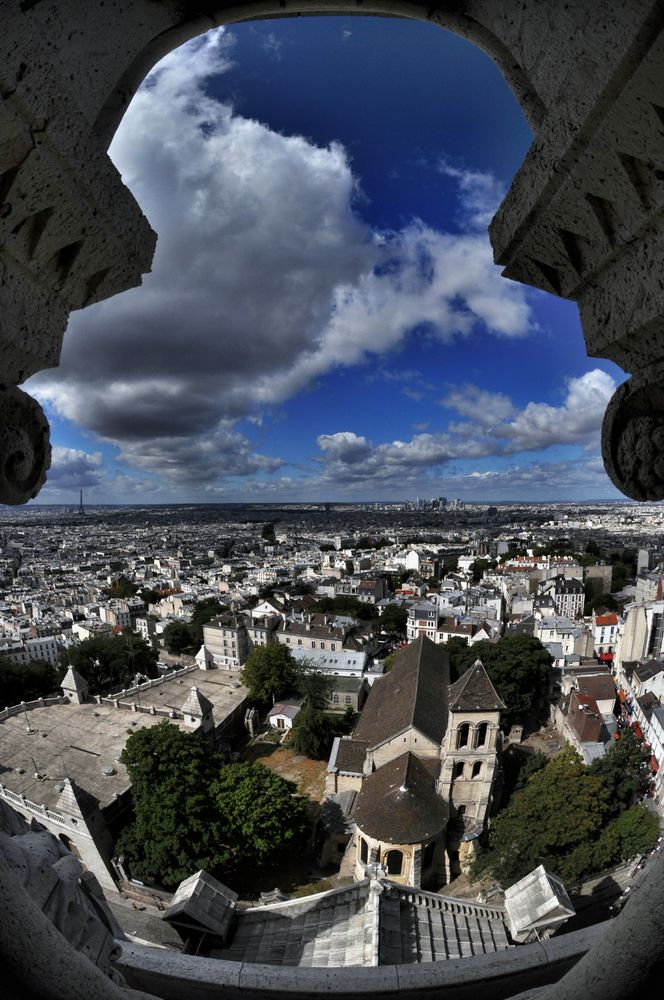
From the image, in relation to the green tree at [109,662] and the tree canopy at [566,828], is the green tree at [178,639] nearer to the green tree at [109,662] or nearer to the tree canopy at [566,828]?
the green tree at [109,662]

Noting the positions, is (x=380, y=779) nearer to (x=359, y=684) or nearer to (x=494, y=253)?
(x=359, y=684)

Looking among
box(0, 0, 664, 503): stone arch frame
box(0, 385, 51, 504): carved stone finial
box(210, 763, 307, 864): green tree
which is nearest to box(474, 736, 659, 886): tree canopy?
box(210, 763, 307, 864): green tree

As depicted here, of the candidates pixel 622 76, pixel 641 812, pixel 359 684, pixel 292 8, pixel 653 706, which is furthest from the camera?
pixel 359 684

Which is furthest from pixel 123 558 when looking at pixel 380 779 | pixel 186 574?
pixel 380 779

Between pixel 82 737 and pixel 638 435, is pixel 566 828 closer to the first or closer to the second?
pixel 638 435

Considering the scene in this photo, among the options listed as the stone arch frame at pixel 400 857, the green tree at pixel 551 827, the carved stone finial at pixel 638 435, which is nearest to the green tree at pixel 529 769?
the green tree at pixel 551 827

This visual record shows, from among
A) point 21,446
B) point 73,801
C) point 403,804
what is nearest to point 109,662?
point 73,801
